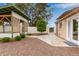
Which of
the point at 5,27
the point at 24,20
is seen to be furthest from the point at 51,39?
the point at 5,27

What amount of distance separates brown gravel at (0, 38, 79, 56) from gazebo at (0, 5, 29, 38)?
1.45 feet

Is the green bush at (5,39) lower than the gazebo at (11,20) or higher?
lower

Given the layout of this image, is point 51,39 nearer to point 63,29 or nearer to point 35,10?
point 63,29

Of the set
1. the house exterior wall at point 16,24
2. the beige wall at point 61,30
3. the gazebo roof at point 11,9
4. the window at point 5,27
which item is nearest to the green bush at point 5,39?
the window at point 5,27

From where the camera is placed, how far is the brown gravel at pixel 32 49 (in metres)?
8.03

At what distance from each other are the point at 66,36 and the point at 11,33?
7.59 feet

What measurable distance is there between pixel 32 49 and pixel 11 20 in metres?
1.44

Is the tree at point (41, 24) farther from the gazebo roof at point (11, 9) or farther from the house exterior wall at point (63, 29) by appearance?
the house exterior wall at point (63, 29)

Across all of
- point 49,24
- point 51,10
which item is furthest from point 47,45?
point 51,10

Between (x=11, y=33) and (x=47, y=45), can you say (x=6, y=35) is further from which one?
(x=47, y=45)

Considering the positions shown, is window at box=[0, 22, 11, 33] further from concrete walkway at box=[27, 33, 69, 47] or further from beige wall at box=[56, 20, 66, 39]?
beige wall at box=[56, 20, 66, 39]

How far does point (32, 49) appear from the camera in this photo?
27.0 feet

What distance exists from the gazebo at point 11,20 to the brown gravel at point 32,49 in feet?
1.45

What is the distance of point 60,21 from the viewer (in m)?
8.71
